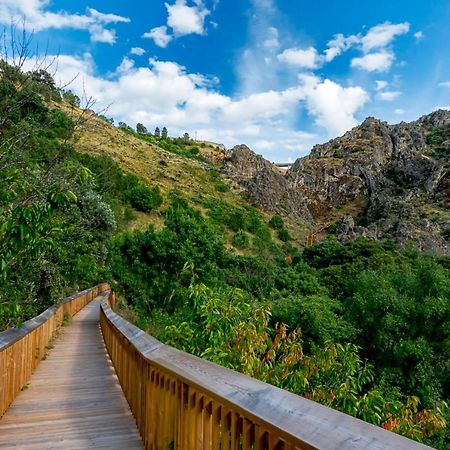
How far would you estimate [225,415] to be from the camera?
2.02 m

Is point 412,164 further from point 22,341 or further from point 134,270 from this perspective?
point 22,341

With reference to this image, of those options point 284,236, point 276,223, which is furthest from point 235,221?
point 276,223

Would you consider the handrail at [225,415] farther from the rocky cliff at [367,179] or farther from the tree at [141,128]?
the tree at [141,128]

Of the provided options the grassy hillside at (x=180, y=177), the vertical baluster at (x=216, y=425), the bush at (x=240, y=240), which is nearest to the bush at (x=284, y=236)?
the grassy hillside at (x=180, y=177)

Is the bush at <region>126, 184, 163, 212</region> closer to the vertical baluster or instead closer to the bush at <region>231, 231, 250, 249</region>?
the bush at <region>231, 231, 250, 249</region>

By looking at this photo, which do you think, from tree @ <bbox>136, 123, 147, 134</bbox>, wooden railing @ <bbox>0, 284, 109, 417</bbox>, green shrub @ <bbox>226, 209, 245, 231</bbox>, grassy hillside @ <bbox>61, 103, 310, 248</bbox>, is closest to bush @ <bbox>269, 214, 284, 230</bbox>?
grassy hillside @ <bbox>61, 103, 310, 248</bbox>

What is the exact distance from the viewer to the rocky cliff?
218ft

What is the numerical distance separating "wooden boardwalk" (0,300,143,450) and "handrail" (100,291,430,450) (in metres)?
0.38

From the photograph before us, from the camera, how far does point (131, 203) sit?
48.4 m

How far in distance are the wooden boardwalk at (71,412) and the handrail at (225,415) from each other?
0.38 m

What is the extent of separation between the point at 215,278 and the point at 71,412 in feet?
51.5

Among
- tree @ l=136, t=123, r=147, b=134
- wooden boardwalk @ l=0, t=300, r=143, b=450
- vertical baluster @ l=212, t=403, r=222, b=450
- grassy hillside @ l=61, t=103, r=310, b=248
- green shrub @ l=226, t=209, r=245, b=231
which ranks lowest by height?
wooden boardwalk @ l=0, t=300, r=143, b=450

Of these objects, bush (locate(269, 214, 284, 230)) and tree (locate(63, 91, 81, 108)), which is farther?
bush (locate(269, 214, 284, 230))

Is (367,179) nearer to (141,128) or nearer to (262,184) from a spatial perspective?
(262,184)
